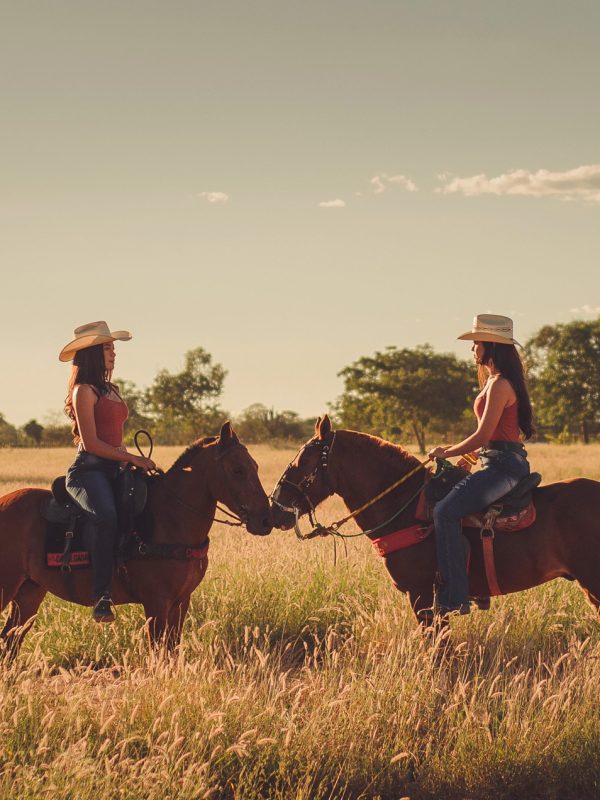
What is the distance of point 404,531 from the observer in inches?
262

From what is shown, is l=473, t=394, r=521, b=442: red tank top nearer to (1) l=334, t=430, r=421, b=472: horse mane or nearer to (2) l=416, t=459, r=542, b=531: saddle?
(2) l=416, t=459, r=542, b=531: saddle

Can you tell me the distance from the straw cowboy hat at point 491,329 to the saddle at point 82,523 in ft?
9.69

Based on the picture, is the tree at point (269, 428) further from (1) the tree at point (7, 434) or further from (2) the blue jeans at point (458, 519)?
(2) the blue jeans at point (458, 519)

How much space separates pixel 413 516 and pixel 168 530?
1969 millimetres

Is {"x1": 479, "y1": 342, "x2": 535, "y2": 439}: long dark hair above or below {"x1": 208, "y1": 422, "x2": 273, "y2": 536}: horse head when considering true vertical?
above

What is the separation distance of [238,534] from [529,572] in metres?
9.48

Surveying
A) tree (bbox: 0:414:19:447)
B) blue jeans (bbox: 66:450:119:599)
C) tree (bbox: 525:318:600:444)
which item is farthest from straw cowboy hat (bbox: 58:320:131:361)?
tree (bbox: 0:414:19:447)

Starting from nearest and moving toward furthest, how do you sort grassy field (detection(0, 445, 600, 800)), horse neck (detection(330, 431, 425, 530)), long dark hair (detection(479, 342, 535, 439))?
1. grassy field (detection(0, 445, 600, 800))
2. long dark hair (detection(479, 342, 535, 439))
3. horse neck (detection(330, 431, 425, 530))

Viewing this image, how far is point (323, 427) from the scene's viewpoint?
22.1 feet

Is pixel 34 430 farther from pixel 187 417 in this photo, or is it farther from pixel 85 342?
pixel 85 342

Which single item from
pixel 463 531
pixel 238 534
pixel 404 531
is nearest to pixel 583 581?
pixel 463 531

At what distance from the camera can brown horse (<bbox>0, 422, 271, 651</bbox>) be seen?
6445 millimetres

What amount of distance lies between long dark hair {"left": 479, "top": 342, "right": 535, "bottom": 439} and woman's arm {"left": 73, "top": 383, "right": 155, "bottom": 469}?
2916 millimetres

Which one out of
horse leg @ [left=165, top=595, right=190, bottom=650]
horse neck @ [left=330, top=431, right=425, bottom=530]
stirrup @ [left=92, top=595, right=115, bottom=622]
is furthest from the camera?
horse neck @ [left=330, top=431, right=425, bottom=530]
